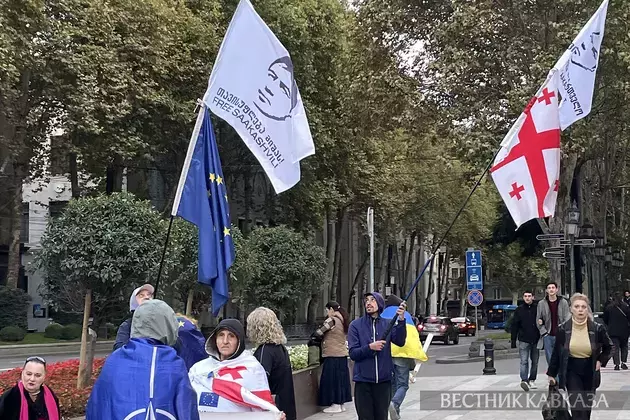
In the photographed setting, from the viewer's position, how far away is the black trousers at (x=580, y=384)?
8680mm

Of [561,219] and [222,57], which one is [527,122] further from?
[561,219]

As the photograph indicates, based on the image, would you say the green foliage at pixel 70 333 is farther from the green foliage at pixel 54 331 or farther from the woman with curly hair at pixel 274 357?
the woman with curly hair at pixel 274 357

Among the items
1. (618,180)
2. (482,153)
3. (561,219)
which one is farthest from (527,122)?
(618,180)

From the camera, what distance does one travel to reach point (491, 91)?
26.7m

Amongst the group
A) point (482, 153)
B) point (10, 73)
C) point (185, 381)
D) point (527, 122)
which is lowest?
point (185, 381)

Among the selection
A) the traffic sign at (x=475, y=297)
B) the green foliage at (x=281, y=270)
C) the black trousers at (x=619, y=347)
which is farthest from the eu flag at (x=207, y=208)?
the traffic sign at (x=475, y=297)

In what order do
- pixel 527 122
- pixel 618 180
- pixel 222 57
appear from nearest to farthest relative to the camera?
1. pixel 222 57
2. pixel 527 122
3. pixel 618 180

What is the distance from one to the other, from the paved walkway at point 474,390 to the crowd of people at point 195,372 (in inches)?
153

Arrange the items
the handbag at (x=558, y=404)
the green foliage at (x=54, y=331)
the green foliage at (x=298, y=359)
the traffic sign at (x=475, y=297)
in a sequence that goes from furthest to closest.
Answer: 1. the green foliage at (x=54, y=331)
2. the traffic sign at (x=475, y=297)
3. the green foliage at (x=298, y=359)
4. the handbag at (x=558, y=404)

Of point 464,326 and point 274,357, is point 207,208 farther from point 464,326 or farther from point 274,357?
point 464,326

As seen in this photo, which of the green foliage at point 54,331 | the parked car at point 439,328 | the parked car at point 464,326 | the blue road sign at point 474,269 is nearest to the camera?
the blue road sign at point 474,269

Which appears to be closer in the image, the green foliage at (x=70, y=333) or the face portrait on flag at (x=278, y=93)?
the face portrait on flag at (x=278, y=93)

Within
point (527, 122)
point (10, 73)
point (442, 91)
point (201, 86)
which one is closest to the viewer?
point (527, 122)

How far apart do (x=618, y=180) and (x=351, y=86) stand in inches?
765
